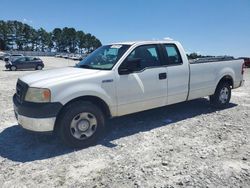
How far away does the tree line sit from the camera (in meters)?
103

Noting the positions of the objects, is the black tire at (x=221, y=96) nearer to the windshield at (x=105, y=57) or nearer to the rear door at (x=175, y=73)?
the rear door at (x=175, y=73)

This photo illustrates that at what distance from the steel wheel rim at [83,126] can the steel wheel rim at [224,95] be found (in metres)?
4.12

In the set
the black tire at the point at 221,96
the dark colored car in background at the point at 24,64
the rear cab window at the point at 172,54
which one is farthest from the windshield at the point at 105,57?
the dark colored car in background at the point at 24,64

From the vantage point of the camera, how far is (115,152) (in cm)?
459

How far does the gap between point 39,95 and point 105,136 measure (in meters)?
1.63

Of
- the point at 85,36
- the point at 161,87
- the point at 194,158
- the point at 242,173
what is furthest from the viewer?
the point at 85,36

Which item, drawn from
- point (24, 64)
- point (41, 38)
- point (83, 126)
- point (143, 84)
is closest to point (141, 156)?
point (83, 126)

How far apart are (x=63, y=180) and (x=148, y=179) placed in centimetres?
117

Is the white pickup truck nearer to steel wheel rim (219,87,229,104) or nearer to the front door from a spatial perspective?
the front door

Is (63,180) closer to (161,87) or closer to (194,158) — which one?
(194,158)

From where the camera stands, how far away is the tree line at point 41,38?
339 ft

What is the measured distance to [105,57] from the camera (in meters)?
5.61

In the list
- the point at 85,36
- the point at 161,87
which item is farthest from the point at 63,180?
the point at 85,36

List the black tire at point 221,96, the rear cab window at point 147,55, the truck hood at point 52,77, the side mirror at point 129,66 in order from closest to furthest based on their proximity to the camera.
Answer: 1. the truck hood at point 52,77
2. the side mirror at point 129,66
3. the rear cab window at point 147,55
4. the black tire at point 221,96
